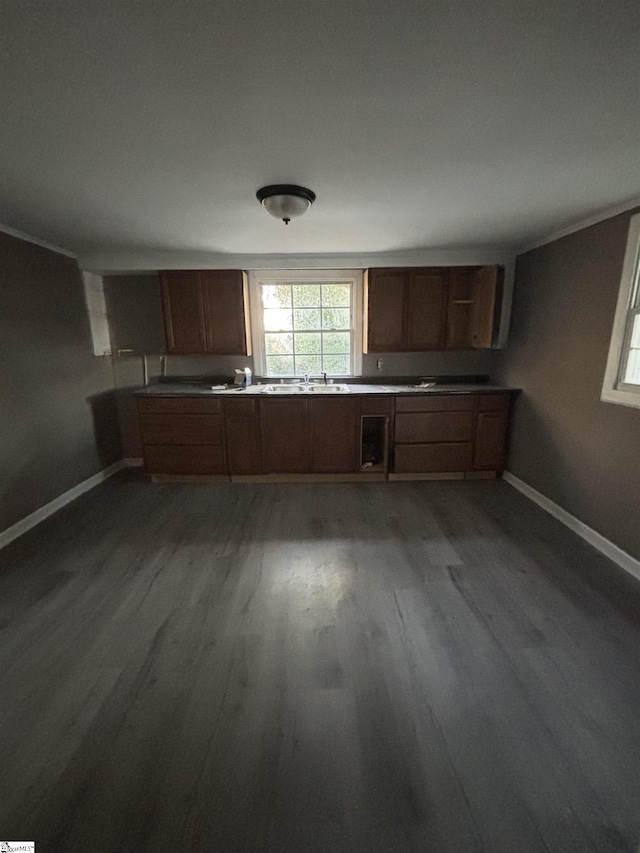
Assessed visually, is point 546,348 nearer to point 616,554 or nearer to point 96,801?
point 616,554

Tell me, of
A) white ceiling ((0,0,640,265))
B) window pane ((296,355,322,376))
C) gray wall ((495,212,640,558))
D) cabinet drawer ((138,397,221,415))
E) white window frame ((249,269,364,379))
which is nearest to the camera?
white ceiling ((0,0,640,265))

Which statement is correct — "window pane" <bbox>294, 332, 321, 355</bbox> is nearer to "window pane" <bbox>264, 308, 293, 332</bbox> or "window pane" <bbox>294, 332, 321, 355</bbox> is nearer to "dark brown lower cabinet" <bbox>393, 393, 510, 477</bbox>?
"window pane" <bbox>264, 308, 293, 332</bbox>

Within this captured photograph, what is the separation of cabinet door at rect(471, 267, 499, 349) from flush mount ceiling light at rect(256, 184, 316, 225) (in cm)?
209

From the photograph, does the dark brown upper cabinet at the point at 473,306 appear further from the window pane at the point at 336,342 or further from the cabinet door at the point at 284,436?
the cabinet door at the point at 284,436

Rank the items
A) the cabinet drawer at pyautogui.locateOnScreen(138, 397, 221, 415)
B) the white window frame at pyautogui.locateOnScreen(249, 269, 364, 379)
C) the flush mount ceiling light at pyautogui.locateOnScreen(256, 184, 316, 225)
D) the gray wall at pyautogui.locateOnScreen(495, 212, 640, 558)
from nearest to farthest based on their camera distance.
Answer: the flush mount ceiling light at pyautogui.locateOnScreen(256, 184, 316, 225) < the gray wall at pyautogui.locateOnScreen(495, 212, 640, 558) < the cabinet drawer at pyautogui.locateOnScreen(138, 397, 221, 415) < the white window frame at pyautogui.locateOnScreen(249, 269, 364, 379)

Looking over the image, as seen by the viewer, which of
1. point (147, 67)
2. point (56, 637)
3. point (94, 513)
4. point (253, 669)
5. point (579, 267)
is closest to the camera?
point (147, 67)

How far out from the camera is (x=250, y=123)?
1.30 meters

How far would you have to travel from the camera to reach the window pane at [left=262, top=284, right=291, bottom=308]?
3764mm

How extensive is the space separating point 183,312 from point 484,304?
3.05m

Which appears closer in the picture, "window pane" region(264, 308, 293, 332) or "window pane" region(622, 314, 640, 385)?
"window pane" region(622, 314, 640, 385)

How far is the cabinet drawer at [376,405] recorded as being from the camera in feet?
11.1

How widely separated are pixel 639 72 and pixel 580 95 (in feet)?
0.50

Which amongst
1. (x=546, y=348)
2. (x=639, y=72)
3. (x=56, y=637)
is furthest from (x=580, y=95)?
(x=56, y=637)

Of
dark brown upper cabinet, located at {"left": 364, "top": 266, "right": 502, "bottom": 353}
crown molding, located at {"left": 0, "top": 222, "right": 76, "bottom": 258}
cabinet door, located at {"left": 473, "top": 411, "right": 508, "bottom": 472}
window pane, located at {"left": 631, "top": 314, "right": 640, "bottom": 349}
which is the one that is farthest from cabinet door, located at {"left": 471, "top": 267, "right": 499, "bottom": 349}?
crown molding, located at {"left": 0, "top": 222, "right": 76, "bottom": 258}
